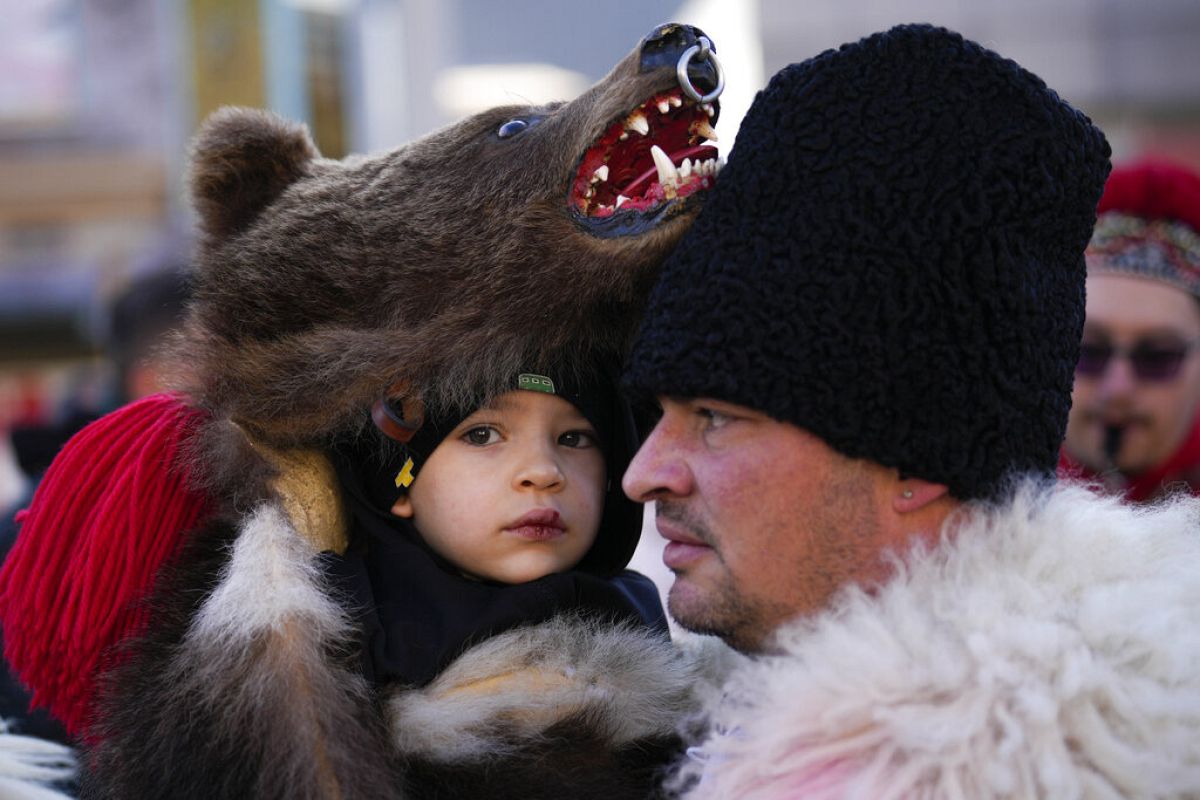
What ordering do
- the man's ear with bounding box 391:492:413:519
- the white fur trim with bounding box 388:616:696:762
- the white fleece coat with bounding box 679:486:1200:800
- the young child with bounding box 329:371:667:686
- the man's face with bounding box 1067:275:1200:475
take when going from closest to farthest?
the white fleece coat with bounding box 679:486:1200:800, the white fur trim with bounding box 388:616:696:762, the young child with bounding box 329:371:667:686, the man's ear with bounding box 391:492:413:519, the man's face with bounding box 1067:275:1200:475

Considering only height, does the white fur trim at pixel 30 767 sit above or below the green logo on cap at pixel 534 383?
below

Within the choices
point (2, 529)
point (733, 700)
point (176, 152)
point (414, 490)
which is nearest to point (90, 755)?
point (414, 490)

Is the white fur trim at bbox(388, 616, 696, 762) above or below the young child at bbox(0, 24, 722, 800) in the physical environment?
below

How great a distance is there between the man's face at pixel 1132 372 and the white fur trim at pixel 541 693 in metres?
1.83

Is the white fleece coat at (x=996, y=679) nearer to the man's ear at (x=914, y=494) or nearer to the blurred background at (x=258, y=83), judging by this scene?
the man's ear at (x=914, y=494)

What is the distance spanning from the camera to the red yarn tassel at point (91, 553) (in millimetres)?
1804

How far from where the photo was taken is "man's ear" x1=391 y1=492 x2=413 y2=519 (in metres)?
2.00

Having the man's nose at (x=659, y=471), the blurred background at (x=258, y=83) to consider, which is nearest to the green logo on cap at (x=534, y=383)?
the man's nose at (x=659, y=471)

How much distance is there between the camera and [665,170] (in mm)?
1731

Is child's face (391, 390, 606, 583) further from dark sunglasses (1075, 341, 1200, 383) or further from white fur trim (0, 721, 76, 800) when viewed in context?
dark sunglasses (1075, 341, 1200, 383)

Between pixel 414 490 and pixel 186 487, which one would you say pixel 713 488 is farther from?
pixel 186 487

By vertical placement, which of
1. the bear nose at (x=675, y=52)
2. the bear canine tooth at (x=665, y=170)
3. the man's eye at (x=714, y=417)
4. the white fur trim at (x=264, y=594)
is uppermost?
the bear nose at (x=675, y=52)

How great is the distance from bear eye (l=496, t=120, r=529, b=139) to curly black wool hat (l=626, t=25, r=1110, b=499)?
427mm

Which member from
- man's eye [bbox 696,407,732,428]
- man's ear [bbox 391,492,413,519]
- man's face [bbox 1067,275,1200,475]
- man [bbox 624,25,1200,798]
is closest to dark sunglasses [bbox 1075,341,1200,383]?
man's face [bbox 1067,275,1200,475]
